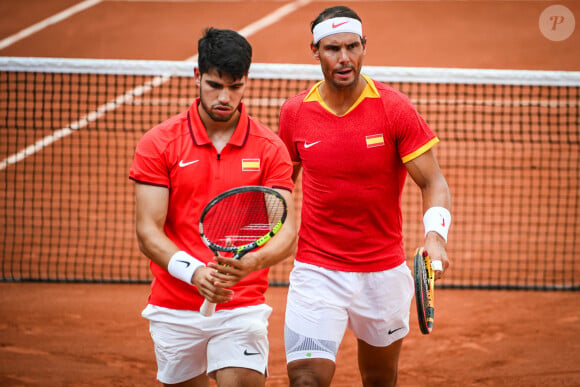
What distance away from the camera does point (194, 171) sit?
4.74m

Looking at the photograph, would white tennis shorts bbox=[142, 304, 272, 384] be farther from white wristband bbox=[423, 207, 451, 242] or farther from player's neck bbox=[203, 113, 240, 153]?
white wristband bbox=[423, 207, 451, 242]

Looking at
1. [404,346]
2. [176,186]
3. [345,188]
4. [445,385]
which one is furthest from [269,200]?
[404,346]

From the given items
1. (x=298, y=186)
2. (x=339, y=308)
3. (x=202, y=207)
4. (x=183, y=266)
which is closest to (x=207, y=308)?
(x=183, y=266)

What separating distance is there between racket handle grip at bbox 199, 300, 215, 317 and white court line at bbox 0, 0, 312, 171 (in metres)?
5.45

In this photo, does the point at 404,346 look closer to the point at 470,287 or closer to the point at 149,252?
the point at 470,287

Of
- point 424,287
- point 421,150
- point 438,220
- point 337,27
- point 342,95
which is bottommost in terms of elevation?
point 424,287

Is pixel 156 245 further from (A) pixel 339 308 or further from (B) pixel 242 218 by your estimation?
(A) pixel 339 308

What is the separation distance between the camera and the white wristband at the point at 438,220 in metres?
5.02

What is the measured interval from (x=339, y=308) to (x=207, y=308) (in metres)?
1.24

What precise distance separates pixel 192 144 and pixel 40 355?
386 cm

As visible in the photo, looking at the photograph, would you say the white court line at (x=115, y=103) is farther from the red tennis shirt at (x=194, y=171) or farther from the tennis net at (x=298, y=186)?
the red tennis shirt at (x=194, y=171)

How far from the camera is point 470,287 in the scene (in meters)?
9.55

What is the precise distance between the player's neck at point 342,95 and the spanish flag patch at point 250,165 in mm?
927

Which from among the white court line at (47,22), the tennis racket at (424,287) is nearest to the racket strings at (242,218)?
the tennis racket at (424,287)
